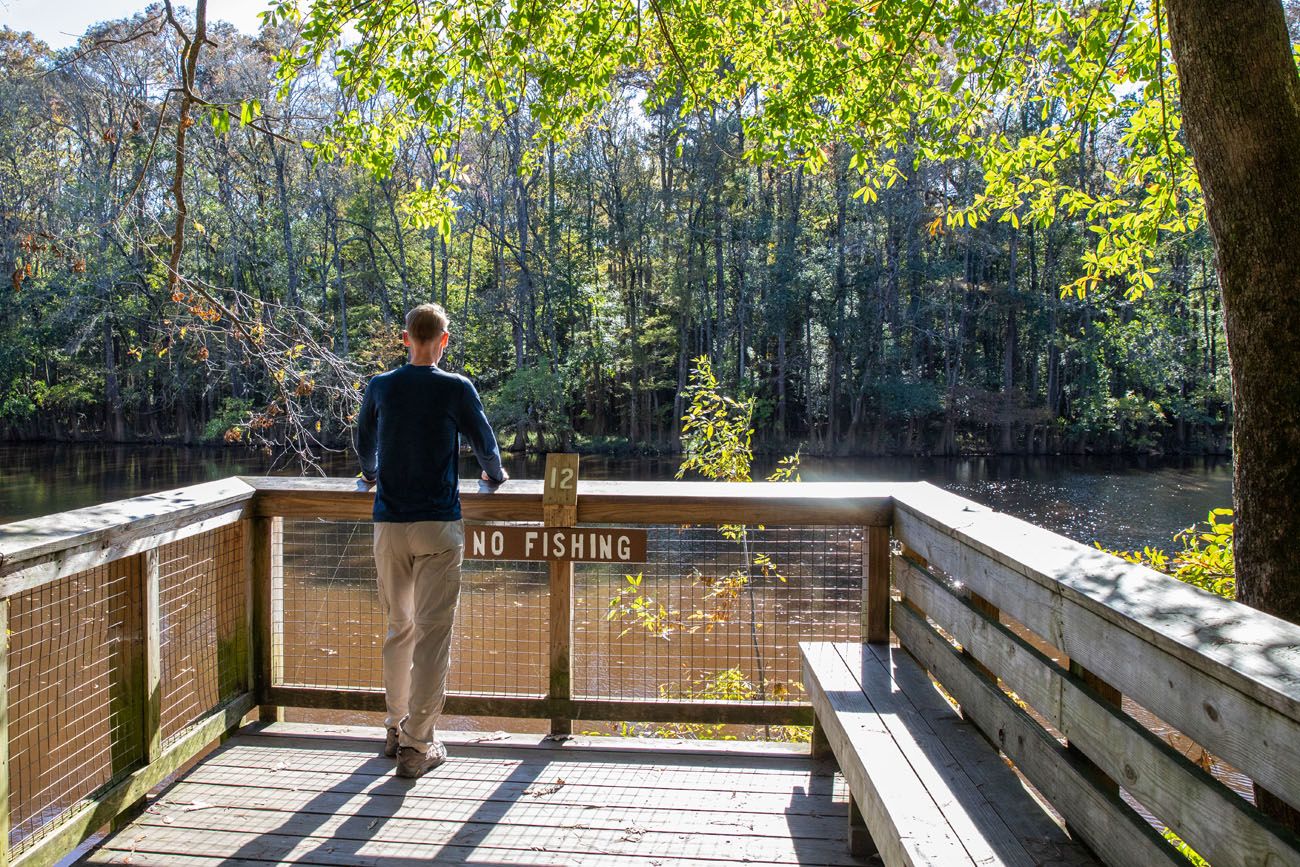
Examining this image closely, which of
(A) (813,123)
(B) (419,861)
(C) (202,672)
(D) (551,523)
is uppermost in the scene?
(A) (813,123)

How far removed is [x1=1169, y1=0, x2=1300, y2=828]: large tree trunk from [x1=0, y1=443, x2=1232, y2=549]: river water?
46.0 feet

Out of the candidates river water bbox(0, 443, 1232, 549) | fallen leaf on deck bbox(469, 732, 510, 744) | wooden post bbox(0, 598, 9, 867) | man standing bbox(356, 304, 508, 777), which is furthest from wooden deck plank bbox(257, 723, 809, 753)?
river water bbox(0, 443, 1232, 549)

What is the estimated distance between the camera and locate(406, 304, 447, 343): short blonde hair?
3379 mm

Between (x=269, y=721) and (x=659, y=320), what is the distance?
28.7 m

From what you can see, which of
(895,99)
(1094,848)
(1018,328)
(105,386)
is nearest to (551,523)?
(1094,848)

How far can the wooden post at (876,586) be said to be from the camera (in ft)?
11.4

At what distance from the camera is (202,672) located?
12.3 feet

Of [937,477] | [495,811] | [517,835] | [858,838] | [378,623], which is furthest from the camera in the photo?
[937,477]

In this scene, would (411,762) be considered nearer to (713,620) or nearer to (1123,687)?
(713,620)

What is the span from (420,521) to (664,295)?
2908cm

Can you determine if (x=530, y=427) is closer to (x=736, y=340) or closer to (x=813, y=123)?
(x=736, y=340)

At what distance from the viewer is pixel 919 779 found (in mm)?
2141

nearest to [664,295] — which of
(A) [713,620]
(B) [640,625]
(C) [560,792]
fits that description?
(B) [640,625]

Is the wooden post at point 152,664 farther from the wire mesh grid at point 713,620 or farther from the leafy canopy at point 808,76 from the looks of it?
the leafy canopy at point 808,76
